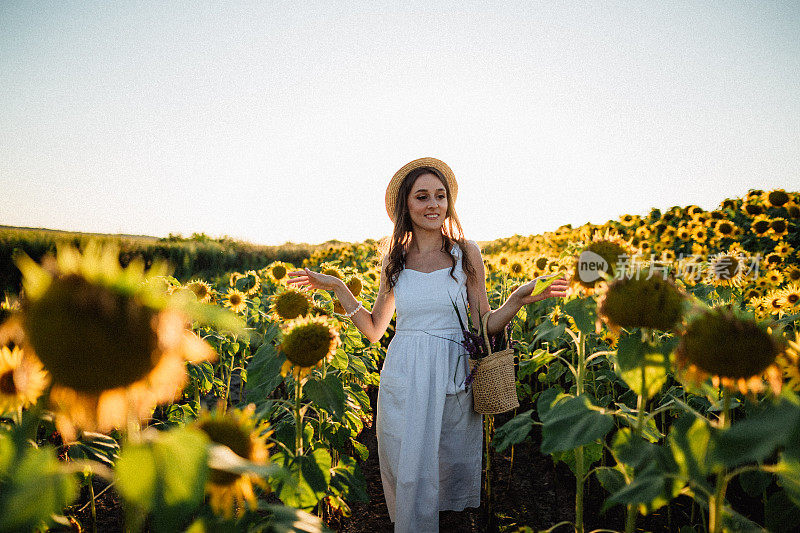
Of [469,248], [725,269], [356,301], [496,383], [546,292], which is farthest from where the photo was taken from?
[469,248]

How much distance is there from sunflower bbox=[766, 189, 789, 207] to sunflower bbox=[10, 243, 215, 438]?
7929 millimetres

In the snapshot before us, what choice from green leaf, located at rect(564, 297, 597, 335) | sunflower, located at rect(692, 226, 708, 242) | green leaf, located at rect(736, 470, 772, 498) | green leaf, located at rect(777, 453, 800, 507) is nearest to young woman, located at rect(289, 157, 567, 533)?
green leaf, located at rect(564, 297, 597, 335)

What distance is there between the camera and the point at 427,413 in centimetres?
271

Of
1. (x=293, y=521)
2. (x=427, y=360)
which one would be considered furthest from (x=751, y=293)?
(x=293, y=521)

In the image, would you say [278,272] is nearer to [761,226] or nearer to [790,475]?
[790,475]

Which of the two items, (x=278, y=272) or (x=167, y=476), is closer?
(x=167, y=476)

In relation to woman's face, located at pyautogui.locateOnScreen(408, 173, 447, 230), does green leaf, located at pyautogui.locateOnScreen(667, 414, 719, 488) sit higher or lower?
lower

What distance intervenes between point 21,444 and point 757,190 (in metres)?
8.79

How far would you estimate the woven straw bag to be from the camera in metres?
2.37

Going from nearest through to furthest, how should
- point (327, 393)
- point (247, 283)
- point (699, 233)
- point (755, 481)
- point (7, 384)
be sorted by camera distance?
point (7, 384)
point (755, 481)
point (327, 393)
point (247, 283)
point (699, 233)

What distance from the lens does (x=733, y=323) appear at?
0.91 metres

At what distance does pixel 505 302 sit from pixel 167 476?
2260 mm

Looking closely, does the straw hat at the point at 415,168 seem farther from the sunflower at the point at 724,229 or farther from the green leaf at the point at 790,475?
the sunflower at the point at 724,229

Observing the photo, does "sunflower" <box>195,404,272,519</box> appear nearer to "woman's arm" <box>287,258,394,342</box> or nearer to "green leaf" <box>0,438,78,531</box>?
"green leaf" <box>0,438,78,531</box>
